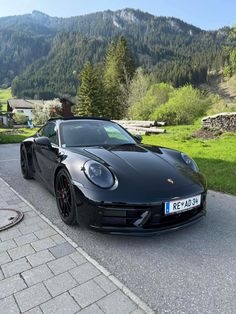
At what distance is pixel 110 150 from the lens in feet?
11.8

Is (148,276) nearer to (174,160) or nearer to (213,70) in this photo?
(174,160)

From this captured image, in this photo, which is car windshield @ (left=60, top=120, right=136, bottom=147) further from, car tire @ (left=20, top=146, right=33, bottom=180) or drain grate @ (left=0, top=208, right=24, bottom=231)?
car tire @ (left=20, top=146, right=33, bottom=180)

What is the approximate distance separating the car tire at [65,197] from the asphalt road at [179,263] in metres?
0.12

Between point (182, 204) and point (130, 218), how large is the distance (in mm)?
551

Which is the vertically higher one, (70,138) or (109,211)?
(70,138)

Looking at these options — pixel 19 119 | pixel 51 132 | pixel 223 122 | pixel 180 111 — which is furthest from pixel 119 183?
pixel 19 119

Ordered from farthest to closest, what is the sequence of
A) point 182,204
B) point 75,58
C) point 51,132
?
point 75,58 → point 51,132 → point 182,204

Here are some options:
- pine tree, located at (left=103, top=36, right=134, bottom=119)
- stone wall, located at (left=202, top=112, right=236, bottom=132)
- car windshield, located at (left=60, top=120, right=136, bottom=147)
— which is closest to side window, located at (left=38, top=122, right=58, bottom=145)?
car windshield, located at (left=60, top=120, right=136, bottom=147)

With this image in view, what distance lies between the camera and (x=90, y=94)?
36.8m

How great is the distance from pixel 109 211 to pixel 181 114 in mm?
22753

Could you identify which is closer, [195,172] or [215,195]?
[195,172]

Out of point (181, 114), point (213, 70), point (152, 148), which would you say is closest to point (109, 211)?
point (152, 148)

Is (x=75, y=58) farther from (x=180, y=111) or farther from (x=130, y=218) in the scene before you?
(x=130, y=218)

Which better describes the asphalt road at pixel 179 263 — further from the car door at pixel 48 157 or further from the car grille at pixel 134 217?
the car door at pixel 48 157
